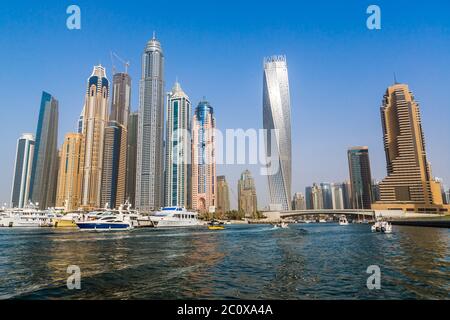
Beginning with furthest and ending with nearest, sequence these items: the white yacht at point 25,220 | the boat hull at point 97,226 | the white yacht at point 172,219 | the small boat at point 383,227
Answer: the white yacht at point 172,219, the white yacht at point 25,220, the boat hull at point 97,226, the small boat at point 383,227

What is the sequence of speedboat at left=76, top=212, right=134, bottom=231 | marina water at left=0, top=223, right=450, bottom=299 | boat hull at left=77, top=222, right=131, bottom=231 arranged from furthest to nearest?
1. speedboat at left=76, top=212, right=134, bottom=231
2. boat hull at left=77, top=222, right=131, bottom=231
3. marina water at left=0, top=223, right=450, bottom=299

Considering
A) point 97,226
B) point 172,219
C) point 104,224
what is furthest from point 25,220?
point 172,219

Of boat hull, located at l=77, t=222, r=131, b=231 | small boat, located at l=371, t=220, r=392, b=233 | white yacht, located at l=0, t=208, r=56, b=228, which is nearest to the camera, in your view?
small boat, located at l=371, t=220, r=392, b=233

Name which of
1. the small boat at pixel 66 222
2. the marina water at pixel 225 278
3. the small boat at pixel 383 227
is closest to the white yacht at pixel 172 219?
the small boat at pixel 66 222

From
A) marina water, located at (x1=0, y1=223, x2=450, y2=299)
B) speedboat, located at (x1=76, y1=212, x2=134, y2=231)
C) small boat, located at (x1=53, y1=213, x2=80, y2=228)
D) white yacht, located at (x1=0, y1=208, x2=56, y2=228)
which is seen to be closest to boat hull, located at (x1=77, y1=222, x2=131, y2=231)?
speedboat, located at (x1=76, y1=212, x2=134, y2=231)

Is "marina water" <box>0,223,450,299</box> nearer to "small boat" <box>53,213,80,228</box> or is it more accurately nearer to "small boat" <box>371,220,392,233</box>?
"small boat" <box>371,220,392,233</box>

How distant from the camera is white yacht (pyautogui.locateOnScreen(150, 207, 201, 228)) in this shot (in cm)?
14638

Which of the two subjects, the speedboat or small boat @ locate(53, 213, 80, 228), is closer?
the speedboat

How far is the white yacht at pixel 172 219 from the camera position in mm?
146375

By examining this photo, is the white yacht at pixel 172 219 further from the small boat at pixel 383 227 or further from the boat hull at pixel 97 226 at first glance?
the small boat at pixel 383 227

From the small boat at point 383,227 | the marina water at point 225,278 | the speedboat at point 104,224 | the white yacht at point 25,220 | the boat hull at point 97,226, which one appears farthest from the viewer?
the white yacht at point 25,220
